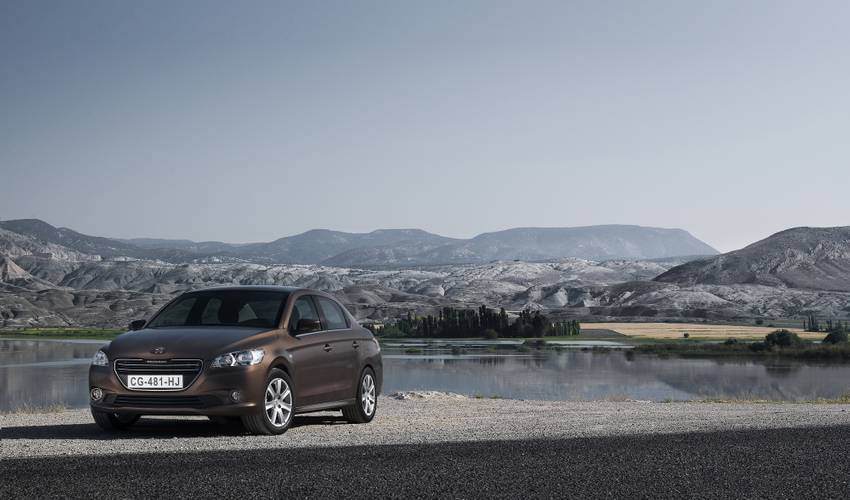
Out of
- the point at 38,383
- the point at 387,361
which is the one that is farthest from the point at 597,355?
the point at 38,383

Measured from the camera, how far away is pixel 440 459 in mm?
11297

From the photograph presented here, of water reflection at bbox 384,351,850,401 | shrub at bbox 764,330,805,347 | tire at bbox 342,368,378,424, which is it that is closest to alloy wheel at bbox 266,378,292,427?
tire at bbox 342,368,378,424

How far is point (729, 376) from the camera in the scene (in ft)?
310

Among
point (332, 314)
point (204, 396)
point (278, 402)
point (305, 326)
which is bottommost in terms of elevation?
point (278, 402)

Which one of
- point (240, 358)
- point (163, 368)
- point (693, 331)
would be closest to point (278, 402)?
point (240, 358)

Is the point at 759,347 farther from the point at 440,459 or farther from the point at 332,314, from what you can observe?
the point at 440,459

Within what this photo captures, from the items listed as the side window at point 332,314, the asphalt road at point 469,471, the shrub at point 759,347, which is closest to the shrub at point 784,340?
the shrub at point 759,347

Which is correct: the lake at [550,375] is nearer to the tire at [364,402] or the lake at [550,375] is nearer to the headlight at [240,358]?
the tire at [364,402]

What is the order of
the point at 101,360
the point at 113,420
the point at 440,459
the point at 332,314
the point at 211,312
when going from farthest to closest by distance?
1. the point at 332,314
2. the point at 211,312
3. the point at 113,420
4. the point at 101,360
5. the point at 440,459

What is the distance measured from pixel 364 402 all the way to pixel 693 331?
520 ft

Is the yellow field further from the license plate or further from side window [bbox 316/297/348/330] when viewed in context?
the license plate

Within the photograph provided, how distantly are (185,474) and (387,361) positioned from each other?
9719 cm

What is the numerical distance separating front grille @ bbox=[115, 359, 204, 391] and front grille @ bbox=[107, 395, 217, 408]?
18cm

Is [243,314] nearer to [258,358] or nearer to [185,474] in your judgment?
[258,358]
